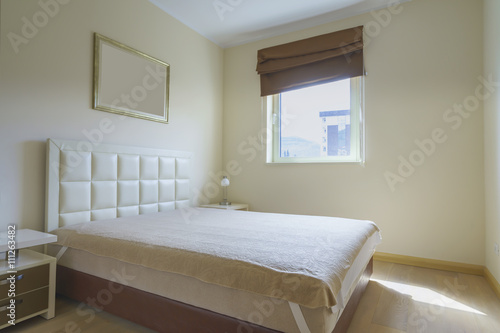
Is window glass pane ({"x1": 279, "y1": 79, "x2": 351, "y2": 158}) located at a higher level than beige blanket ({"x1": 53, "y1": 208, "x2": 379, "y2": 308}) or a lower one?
higher

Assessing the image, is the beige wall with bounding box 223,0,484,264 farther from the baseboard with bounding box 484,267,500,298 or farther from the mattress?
the mattress

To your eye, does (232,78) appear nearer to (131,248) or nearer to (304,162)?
(304,162)

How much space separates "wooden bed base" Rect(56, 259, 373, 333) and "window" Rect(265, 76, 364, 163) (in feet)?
5.65

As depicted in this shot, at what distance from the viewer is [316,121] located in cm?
354

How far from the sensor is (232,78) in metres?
4.12

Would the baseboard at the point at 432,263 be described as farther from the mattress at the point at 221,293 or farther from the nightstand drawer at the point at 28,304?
the nightstand drawer at the point at 28,304

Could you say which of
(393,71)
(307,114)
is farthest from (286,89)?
(393,71)

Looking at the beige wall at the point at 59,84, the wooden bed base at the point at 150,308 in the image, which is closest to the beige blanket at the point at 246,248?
the wooden bed base at the point at 150,308

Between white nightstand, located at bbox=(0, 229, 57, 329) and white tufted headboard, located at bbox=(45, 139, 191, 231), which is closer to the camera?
white nightstand, located at bbox=(0, 229, 57, 329)

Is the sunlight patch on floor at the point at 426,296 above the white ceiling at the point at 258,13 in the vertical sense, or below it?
below

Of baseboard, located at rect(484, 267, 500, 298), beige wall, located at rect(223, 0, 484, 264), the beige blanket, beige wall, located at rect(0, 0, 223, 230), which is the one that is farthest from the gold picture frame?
baseboard, located at rect(484, 267, 500, 298)

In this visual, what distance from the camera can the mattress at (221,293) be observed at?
1172 millimetres

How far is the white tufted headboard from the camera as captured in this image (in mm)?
2168

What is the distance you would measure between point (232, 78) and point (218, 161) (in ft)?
4.06
